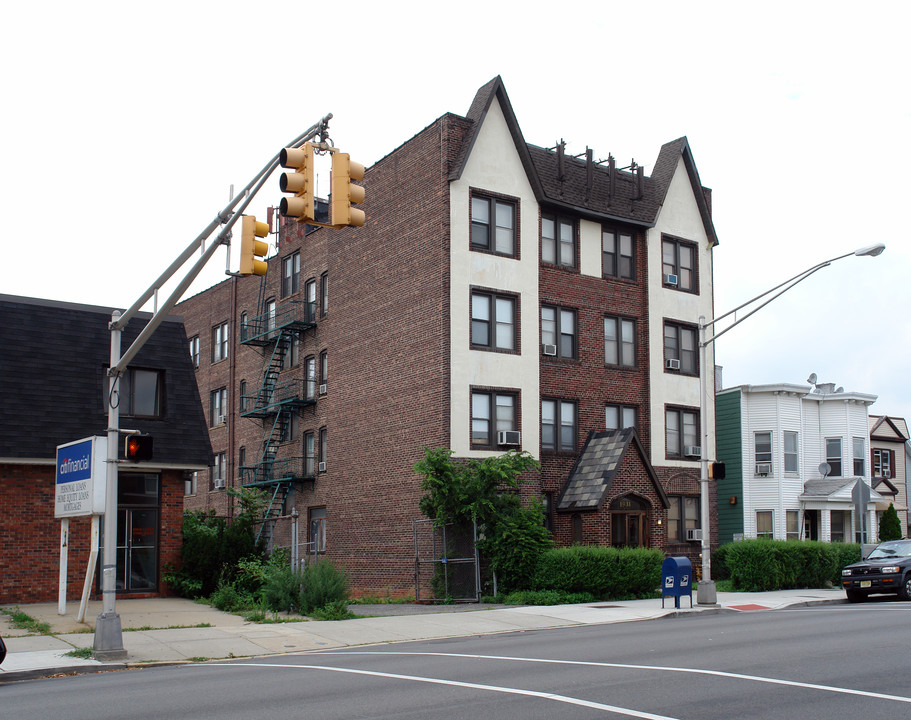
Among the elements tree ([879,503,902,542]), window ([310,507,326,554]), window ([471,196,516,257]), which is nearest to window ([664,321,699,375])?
window ([471,196,516,257])

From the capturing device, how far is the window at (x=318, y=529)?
36.2m

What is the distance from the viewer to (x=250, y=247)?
1241 cm

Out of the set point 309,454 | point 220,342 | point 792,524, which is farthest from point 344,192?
point 220,342

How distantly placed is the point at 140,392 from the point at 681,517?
63.4ft

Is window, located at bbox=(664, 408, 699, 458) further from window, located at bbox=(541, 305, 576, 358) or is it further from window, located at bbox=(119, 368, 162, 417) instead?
window, located at bbox=(119, 368, 162, 417)

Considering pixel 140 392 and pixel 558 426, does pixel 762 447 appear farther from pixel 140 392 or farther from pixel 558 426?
pixel 140 392

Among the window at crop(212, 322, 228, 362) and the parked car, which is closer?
the parked car

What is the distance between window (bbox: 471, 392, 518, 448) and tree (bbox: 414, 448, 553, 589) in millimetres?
1757

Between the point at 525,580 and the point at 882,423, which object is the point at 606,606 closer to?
the point at 525,580

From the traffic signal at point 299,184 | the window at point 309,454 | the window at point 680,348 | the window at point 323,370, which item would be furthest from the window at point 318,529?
the traffic signal at point 299,184

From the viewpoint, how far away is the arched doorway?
31.5 meters

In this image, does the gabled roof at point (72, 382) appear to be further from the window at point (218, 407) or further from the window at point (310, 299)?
the window at point (218, 407)

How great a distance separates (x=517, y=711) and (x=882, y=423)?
4989 centimetres

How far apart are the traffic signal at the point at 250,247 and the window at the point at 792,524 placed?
34013 millimetres
